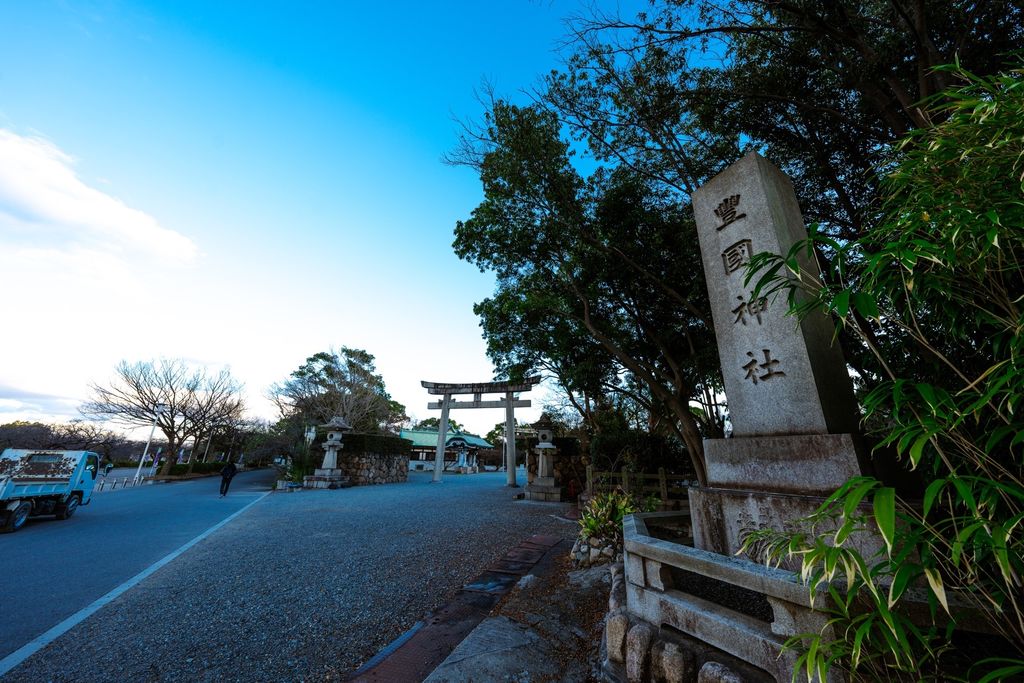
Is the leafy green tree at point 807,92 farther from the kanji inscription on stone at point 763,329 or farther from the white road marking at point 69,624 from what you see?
the white road marking at point 69,624

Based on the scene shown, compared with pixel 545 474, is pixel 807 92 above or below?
above

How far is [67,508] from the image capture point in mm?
8789

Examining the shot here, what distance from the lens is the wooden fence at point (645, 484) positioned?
324 inches

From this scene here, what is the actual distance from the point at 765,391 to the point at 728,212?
185cm

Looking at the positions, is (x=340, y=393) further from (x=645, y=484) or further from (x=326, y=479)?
(x=645, y=484)

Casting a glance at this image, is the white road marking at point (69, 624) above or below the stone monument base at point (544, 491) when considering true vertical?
below

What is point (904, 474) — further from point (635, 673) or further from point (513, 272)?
point (513, 272)

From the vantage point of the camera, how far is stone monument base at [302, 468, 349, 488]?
49.7 ft

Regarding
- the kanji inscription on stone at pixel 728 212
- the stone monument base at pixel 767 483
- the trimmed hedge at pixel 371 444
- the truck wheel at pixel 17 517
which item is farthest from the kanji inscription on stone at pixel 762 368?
the trimmed hedge at pixel 371 444

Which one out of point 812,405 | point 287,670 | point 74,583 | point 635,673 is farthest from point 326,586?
point 812,405

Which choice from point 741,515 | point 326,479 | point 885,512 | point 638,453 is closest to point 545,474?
point 638,453

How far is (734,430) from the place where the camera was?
131 inches

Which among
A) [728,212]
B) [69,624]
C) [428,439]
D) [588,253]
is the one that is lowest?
[69,624]

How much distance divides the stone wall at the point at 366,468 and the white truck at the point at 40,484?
7853 millimetres
